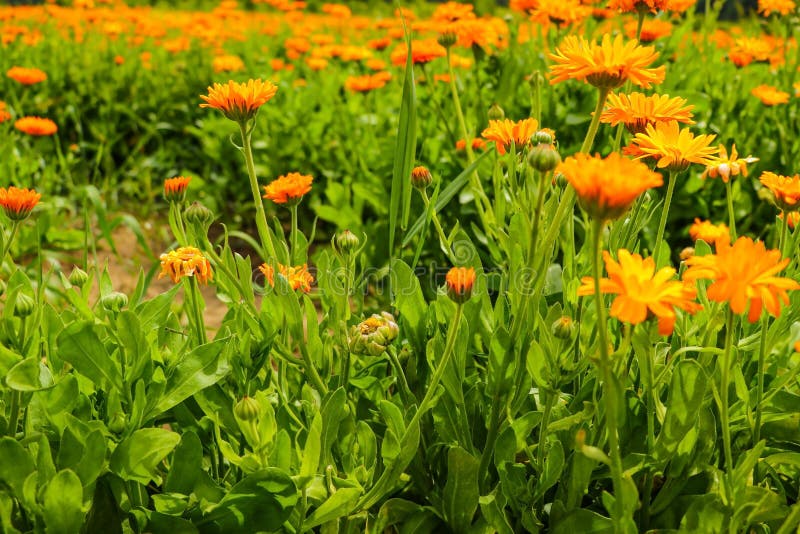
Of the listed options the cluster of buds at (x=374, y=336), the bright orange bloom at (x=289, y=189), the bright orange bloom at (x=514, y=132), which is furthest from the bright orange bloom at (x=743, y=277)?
the bright orange bloom at (x=289, y=189)

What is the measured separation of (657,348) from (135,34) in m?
5.36

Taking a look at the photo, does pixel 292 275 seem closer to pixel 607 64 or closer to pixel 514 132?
pixel 514 132

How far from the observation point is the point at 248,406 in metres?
1.07

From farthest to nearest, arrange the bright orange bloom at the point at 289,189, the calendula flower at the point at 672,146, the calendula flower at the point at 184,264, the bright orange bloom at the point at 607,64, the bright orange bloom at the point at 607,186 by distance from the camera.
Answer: the bright orange bloom at the point at 289,189 < the calendula flower at the point at 184,264 < the calendula flower at the point at 672,146 < the bright orange bloom at the point at 607,64 < the bright orange bloom at the point at 607,186

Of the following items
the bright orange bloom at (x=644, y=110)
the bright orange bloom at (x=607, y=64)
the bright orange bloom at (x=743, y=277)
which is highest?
the bright orange bloom at (x=607, y=64)

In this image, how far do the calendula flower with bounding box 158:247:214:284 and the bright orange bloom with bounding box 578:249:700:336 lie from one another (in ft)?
2.21

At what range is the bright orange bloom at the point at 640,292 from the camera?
86cm

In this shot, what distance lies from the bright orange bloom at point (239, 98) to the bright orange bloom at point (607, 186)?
61cm

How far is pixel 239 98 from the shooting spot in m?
1.25

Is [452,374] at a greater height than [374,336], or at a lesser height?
lesser

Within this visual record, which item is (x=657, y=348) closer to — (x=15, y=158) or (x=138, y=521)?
(x=138, y=521)

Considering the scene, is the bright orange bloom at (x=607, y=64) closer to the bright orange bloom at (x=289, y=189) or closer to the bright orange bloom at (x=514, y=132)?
the bright orange bloom at (x=514, y=132)

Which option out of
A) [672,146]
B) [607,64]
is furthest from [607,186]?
[672,146]

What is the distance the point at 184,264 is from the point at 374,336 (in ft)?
1.13
